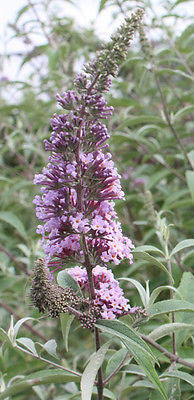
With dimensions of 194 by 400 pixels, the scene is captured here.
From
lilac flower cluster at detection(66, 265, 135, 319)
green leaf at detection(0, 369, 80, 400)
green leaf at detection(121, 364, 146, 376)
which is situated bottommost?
green leaf at detection(121, 364, 146, 376)

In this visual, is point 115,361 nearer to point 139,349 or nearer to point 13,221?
point 139,349

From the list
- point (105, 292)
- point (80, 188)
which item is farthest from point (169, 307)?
point (80, 188)

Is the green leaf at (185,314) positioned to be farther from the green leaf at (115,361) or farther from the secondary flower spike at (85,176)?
the secondary flower spike at (85,176)

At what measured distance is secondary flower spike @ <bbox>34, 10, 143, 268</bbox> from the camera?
1.10 m

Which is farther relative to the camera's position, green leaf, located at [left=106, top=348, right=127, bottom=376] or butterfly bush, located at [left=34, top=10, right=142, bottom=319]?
green leaf, located at [left=106, top=348, right=127, bottom=376]

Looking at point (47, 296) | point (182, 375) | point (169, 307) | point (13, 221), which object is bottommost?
point (182, 375)

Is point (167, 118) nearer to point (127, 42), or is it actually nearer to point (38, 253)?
point (38, 253)

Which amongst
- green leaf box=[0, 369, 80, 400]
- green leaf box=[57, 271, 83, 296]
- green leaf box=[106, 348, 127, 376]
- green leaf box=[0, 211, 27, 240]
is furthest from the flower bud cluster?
green leaf box=[0, 211, 27, 240]

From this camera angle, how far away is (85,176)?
1.16m

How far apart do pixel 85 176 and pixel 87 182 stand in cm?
3

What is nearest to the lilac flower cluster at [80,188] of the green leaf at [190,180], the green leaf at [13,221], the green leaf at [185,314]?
the green leaf at [185,314]

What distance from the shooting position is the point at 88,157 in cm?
115

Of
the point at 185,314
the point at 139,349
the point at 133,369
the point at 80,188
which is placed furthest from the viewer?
the point at 185,314

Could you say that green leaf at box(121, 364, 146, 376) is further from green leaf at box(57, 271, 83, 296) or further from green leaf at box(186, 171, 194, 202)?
green leaf at box(186, 171, 194, 202)
